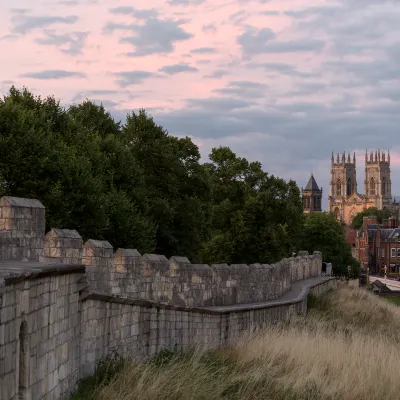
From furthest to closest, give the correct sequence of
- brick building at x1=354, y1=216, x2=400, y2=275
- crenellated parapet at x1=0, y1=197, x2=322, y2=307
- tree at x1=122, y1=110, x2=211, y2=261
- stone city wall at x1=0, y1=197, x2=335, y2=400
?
brick building at x1=354, y1=216, x2=400, y2=275, tree at x1=122, y1=110, x2=211, y2=261, crenellated parapet at x1=0, y1=197, x2=322, y2=307, stone city wall at x1=0, y1=197, x2=335, y2=400

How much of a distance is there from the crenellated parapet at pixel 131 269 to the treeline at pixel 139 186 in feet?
21.9

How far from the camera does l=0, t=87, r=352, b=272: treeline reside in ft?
102

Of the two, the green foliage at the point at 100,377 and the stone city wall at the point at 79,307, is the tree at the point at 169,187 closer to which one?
the stone city wall at the point at 79,307

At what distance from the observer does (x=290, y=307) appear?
28.5 metres

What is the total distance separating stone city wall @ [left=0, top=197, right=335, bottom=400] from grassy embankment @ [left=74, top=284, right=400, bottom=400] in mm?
533

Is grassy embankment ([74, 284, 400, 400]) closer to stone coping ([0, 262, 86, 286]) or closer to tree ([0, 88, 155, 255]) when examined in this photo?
stone coping ([0, 262, 86, 286])

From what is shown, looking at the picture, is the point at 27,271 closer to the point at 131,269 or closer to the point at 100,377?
the point at 100,377

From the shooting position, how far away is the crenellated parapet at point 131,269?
39.1 feet

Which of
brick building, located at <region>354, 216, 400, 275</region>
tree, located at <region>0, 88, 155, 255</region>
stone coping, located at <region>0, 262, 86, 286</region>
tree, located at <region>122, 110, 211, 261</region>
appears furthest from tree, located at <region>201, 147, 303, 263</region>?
brick building, located at <region>354, 216, 400, 275</region>

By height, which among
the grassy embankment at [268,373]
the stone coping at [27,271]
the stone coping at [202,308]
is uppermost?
the stone coping at [27,271]

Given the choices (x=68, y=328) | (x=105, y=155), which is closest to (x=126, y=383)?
(x=68, y=328)

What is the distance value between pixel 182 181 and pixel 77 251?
34563 millimetres

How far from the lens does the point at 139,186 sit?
135 ft

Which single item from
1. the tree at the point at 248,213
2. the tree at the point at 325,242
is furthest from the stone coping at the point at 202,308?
the tree at the point at 325,242
